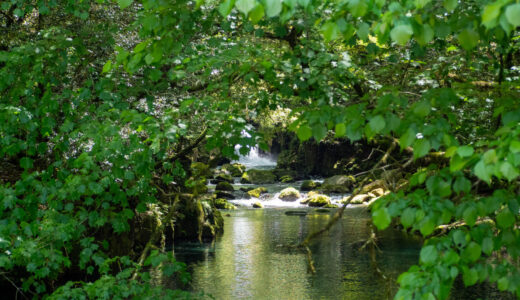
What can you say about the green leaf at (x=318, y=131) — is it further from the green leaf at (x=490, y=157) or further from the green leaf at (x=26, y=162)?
the green leaf at (x=26, y=162)

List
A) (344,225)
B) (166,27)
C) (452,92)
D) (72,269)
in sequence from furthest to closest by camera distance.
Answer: (344,225)
(72,269)
(166,27)
(452,92)

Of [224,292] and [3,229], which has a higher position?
[3,229]

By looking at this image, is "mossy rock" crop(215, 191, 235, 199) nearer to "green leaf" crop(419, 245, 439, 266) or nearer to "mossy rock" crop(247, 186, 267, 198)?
"mossy rock" crop(247, 186, 267, 198)

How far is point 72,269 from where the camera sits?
12.6 metres

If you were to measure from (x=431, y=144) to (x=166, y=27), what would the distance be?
2.09 meters

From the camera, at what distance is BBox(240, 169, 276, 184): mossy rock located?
3966 cm

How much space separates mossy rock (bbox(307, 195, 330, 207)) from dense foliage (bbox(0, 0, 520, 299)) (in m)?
21.4

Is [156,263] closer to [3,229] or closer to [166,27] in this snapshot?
[3,229]

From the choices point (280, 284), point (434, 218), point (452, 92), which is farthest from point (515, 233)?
point (280, 284)

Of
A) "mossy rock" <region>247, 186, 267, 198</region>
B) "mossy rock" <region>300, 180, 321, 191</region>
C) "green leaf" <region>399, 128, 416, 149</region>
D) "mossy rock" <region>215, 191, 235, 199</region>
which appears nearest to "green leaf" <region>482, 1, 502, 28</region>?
"green leaf" <region>399, 128, 416, 149</region>

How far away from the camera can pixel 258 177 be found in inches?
1586

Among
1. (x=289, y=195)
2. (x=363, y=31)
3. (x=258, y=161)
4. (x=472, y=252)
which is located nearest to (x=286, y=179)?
(x=289, y=195)

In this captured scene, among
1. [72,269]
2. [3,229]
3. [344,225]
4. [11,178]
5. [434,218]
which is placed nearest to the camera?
[434,218]

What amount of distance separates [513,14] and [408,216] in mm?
1254
